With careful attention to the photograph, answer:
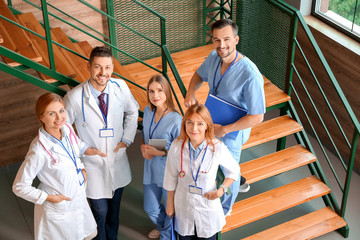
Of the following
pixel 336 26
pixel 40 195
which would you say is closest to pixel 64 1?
→ pixel 40 195

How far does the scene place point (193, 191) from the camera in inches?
150

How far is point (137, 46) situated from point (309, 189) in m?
2.59

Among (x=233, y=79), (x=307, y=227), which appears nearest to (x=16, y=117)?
(x=233, y=79)

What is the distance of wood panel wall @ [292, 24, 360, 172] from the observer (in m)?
5.63

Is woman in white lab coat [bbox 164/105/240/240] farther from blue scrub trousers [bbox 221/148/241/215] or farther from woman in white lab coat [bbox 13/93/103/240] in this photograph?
woman in white lab coat [bbox 13/93/103/240]

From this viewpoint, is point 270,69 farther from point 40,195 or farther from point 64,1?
point 40,195

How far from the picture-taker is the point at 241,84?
12.6 ft

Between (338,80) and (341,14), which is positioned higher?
(341,14)

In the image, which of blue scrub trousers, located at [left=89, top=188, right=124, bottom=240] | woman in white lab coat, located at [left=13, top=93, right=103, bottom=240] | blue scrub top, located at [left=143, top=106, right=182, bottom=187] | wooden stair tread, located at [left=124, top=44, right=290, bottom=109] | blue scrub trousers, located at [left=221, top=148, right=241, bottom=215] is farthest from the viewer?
wooden stair tread, located at [left=124, top=44, right=290, bottom=109]

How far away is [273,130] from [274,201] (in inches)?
27.3

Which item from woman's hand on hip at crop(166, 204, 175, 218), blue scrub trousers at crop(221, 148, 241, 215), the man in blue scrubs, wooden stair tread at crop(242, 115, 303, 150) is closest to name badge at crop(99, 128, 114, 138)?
woman's hand on hip at crop(166, 204, 175, 218)

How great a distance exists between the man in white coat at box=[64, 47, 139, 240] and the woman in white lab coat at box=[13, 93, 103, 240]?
121 mm

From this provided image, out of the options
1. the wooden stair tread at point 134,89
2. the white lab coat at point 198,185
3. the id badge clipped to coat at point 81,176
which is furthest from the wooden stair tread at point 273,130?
the id badge clipped to coat at point 81,176

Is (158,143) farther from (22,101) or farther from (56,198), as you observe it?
(22,101)
